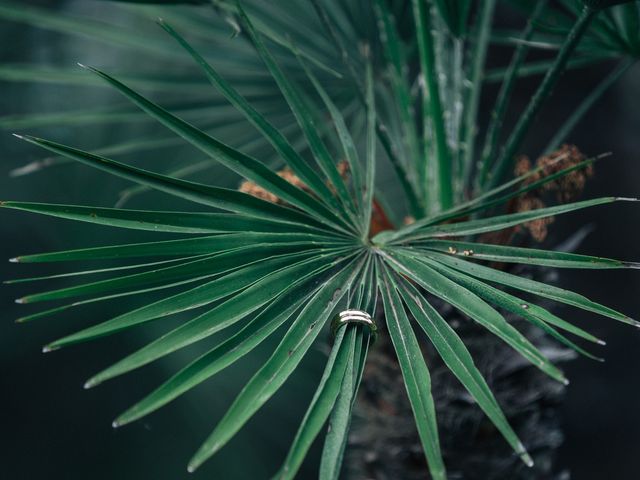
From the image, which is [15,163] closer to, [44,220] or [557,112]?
[44,220]

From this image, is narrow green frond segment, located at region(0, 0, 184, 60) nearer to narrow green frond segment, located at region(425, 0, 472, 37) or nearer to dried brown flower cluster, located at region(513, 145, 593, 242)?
narrow green frond segment, located at region(425, 0, 472, 37)

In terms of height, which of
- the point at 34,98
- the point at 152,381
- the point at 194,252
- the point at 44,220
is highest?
the point at 34,98

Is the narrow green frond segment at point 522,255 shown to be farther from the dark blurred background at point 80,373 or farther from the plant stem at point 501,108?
the dark blurred background at point 80,373

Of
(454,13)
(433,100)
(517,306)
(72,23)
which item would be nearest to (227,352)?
(517,306)

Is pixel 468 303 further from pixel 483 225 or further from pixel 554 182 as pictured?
pixel 554 182

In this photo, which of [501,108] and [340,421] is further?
[501,108]

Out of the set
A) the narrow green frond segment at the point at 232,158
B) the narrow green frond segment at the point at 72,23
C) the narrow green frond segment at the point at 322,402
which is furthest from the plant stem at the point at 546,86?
the narrow green frond segment at the point at 72,23

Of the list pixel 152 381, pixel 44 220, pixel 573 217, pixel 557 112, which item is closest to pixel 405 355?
pixel 573 217
